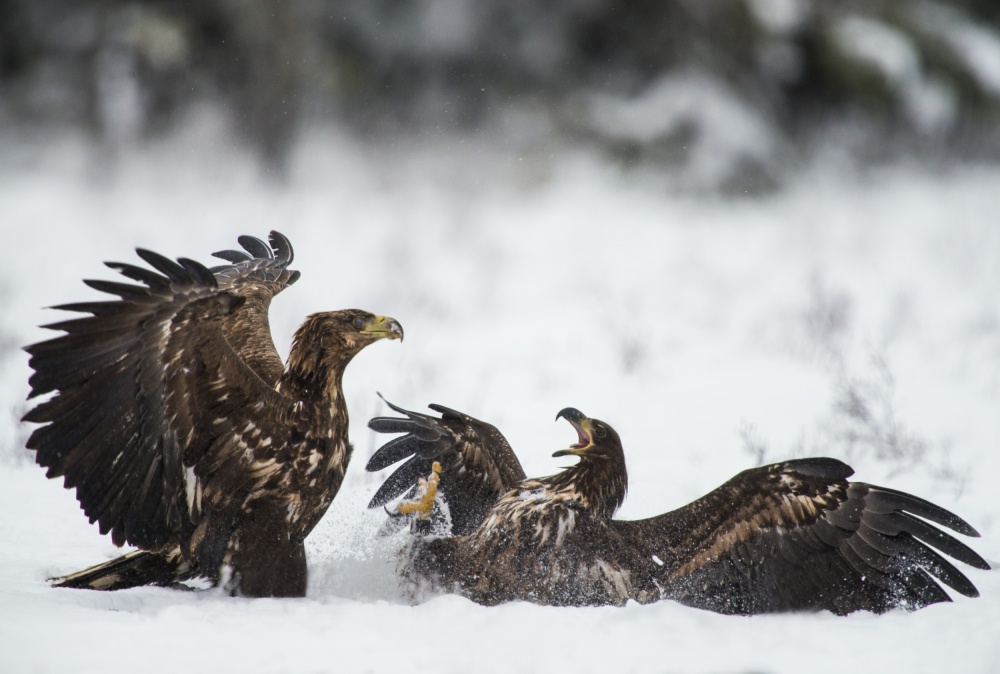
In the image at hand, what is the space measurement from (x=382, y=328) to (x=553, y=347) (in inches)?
214

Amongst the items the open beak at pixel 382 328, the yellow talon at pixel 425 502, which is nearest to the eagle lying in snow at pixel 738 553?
the yellow talon at pixel 425 502

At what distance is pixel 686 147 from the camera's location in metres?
14.7

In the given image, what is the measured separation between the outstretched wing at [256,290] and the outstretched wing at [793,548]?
2.10 m

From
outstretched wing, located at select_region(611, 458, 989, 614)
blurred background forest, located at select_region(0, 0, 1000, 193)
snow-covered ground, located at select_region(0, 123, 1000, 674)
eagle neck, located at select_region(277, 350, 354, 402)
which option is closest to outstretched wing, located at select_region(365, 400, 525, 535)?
snow-covered ground, located at select_region(0, 123, 1000, 674)

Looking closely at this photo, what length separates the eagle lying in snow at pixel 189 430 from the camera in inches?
139

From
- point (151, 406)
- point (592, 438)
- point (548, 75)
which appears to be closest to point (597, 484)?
point (592, 438)

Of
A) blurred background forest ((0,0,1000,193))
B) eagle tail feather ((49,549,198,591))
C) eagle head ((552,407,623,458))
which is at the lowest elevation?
eagle tail feather ((49,549,198,591))

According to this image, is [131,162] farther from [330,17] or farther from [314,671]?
[314,671]

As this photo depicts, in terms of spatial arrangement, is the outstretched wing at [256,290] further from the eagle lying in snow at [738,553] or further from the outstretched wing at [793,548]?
the outstretched wing at [793,548]

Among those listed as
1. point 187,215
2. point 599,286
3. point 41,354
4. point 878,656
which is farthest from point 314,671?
point 187,215

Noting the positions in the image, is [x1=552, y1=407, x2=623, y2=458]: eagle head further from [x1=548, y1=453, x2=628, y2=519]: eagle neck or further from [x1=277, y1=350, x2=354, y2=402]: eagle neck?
[x1=277, y1=350, x2=354, y2=402]: eagle neck

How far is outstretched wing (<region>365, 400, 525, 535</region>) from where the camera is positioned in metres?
4.75

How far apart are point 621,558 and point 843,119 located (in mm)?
12953

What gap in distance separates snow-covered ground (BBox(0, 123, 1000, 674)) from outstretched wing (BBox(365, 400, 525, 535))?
17.2 inches
